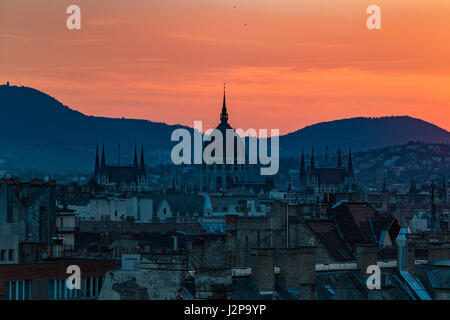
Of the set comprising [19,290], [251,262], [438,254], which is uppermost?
A: [438,254]

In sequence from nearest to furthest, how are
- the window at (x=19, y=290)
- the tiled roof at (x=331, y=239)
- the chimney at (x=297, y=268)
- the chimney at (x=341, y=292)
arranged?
1. the chimney at (x=297, y=268)
2. the chimney at (x=341, y=292)
3. the window at (x=19, y=290)
4. the tiled roof at (x=331, y=239)

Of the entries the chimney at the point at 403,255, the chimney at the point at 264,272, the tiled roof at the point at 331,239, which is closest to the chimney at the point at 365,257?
the chimney at the point at 403,255

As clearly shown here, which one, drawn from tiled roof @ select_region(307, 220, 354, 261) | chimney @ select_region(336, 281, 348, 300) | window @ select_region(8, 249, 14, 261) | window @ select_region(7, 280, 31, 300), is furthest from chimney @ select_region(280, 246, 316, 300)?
tiled roof @ select_region(307, 220, 354, 261)

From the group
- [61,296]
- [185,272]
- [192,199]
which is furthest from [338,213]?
[192,199]

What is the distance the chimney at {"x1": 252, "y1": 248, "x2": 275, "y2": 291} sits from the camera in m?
36.5

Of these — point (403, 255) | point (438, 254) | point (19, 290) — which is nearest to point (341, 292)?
point (403, 255)

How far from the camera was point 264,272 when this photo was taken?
3653 cm

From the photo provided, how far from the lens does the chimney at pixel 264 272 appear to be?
120 feet

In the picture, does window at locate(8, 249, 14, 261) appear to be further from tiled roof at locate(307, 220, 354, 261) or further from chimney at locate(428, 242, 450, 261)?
chimney at locate(428, 242, 450, 261)

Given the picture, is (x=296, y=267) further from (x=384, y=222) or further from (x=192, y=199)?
(x=192, y=199)

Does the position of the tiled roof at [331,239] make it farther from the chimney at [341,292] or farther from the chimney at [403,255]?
the chimney at [341,292]

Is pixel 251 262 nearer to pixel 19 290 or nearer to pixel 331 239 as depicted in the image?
pixel 19 290
